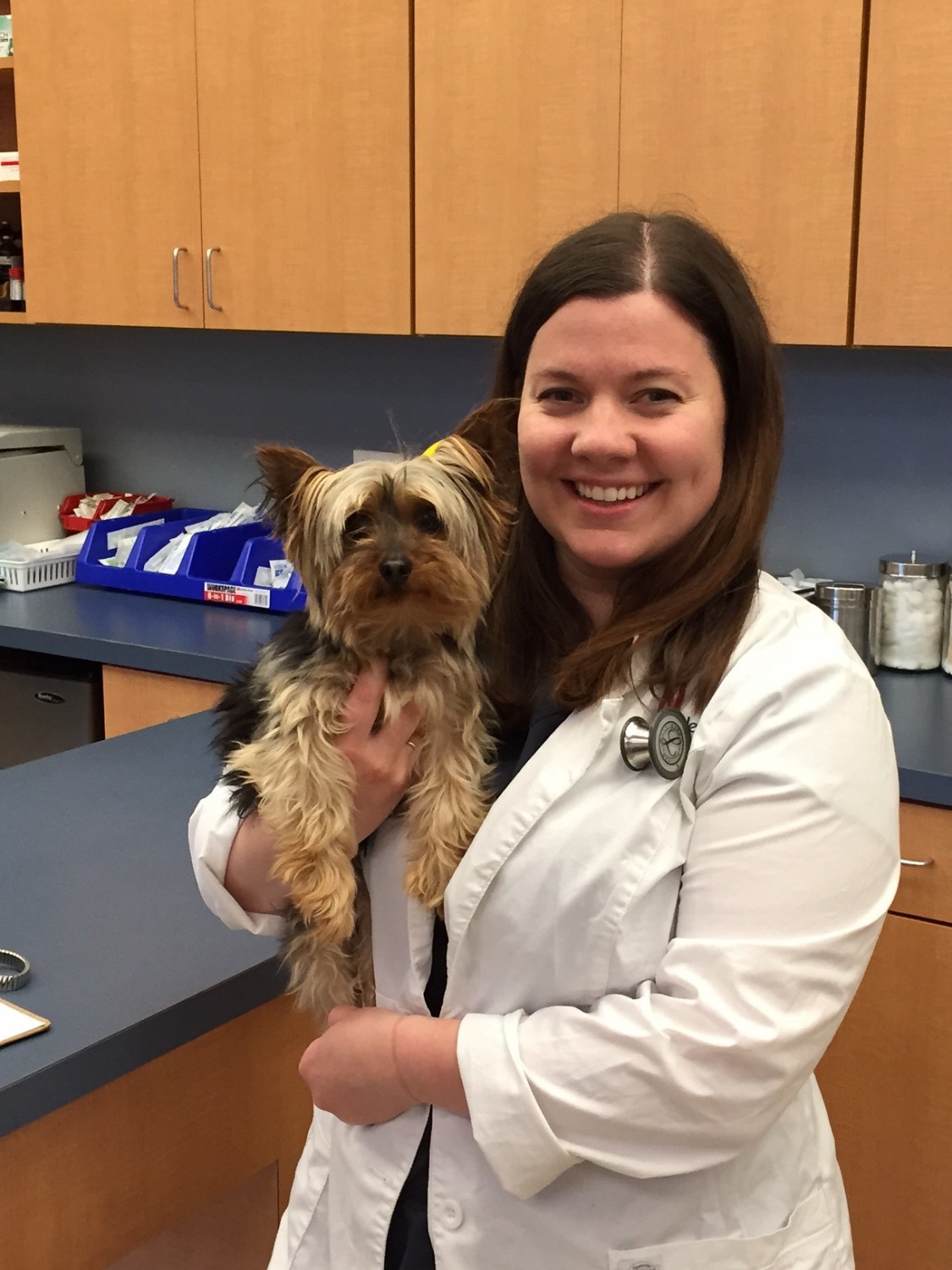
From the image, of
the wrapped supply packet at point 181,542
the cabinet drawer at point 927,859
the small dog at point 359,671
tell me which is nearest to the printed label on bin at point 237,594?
the wrapped supply packet at point 181,542

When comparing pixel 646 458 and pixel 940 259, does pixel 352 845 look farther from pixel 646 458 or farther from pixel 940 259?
pixel 940 259

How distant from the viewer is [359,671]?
1278 mm

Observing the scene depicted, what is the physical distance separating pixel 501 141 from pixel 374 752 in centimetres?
167

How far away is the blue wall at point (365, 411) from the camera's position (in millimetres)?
2590

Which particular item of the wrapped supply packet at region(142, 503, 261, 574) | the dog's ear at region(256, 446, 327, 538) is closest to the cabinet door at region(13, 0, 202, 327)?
the wrapped supply packet at region(142, 503, 261, 574)

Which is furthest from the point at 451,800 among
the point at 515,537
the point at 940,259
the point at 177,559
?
the point at 177,559

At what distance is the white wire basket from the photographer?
322 cm

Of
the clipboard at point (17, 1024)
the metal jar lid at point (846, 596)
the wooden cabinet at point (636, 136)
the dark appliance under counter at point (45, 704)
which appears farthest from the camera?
the dark appliance under counter at point (45, 704)

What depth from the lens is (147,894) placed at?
4.79 feet

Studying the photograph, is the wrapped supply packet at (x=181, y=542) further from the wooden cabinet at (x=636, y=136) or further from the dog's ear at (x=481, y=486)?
the dog's ear at (x=481, y=486)

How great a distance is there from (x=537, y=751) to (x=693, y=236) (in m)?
0.46

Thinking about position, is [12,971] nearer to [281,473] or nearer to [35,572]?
[281,473]

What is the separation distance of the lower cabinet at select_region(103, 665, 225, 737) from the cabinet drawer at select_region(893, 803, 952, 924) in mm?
1374

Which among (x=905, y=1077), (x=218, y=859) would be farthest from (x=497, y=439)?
(x=905, y=1077)
